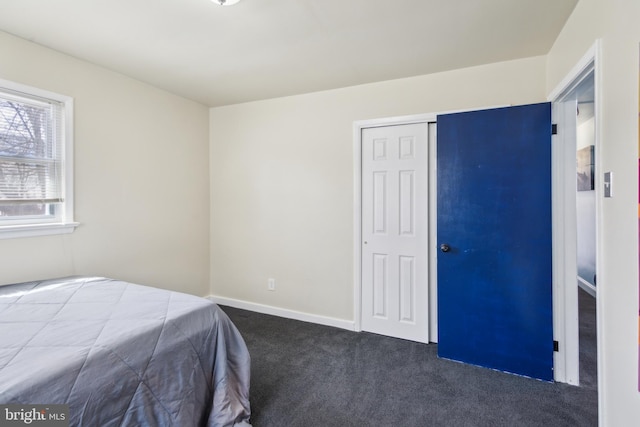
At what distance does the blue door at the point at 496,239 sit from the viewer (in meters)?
2.12

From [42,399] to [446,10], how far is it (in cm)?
267

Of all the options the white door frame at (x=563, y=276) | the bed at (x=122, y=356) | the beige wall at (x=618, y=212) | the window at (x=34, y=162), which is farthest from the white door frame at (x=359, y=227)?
the window at (x=34, y=162)

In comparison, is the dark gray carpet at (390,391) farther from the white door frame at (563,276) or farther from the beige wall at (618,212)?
the beige wall at (618,212)

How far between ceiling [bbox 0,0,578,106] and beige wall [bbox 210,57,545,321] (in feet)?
0.82

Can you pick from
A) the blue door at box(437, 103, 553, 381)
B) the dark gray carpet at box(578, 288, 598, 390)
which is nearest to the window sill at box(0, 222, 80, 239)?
the blue door at box(437, 103, 553, 381)

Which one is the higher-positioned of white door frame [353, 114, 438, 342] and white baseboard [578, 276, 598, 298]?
white door frame [353, 114, 438, 342]

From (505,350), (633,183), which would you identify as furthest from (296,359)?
(633,183)

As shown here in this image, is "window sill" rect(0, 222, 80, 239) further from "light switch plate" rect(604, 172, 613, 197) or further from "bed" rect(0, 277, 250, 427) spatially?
"light switch plate" rect(604, 172, 613, 197)

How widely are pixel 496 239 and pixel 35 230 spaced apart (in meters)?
3.43

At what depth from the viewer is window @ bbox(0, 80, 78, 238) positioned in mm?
2055

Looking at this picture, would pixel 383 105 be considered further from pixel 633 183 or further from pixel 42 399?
pixel 42 399

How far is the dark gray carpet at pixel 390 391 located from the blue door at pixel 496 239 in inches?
8.4

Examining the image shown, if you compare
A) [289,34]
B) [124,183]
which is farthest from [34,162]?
[289,34]

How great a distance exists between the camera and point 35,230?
214cm
